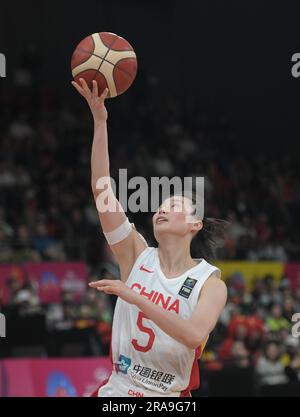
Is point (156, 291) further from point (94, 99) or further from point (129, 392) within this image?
point (94, 99)

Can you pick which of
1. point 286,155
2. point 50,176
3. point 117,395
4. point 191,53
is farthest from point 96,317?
point 191,53

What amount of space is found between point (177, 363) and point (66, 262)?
997 cm

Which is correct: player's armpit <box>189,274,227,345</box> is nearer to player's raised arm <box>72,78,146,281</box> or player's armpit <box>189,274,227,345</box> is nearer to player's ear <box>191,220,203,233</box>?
player's ear <box>191,220,203,233</box>

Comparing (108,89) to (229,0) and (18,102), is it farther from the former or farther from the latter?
(229,0)

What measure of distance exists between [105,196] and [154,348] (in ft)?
2.87

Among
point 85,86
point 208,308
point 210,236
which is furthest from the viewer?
point 210,236

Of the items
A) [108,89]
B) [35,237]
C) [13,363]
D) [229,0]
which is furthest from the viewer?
[229,0]

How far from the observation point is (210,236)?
519 cm

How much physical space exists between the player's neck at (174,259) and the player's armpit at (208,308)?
0.18 meters

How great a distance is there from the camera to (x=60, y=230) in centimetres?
1623

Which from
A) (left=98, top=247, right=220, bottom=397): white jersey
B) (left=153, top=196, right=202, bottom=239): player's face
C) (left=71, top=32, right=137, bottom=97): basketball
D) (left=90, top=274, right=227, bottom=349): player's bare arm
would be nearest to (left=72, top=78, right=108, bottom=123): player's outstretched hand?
(left=71, top=32, right=137, bottom=97): basketball

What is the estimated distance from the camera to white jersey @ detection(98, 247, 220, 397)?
4625 mm

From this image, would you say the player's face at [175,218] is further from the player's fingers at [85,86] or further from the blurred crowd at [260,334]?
the blurred crowd at [260,334]

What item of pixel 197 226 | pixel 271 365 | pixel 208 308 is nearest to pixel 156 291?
pixel 208 308
